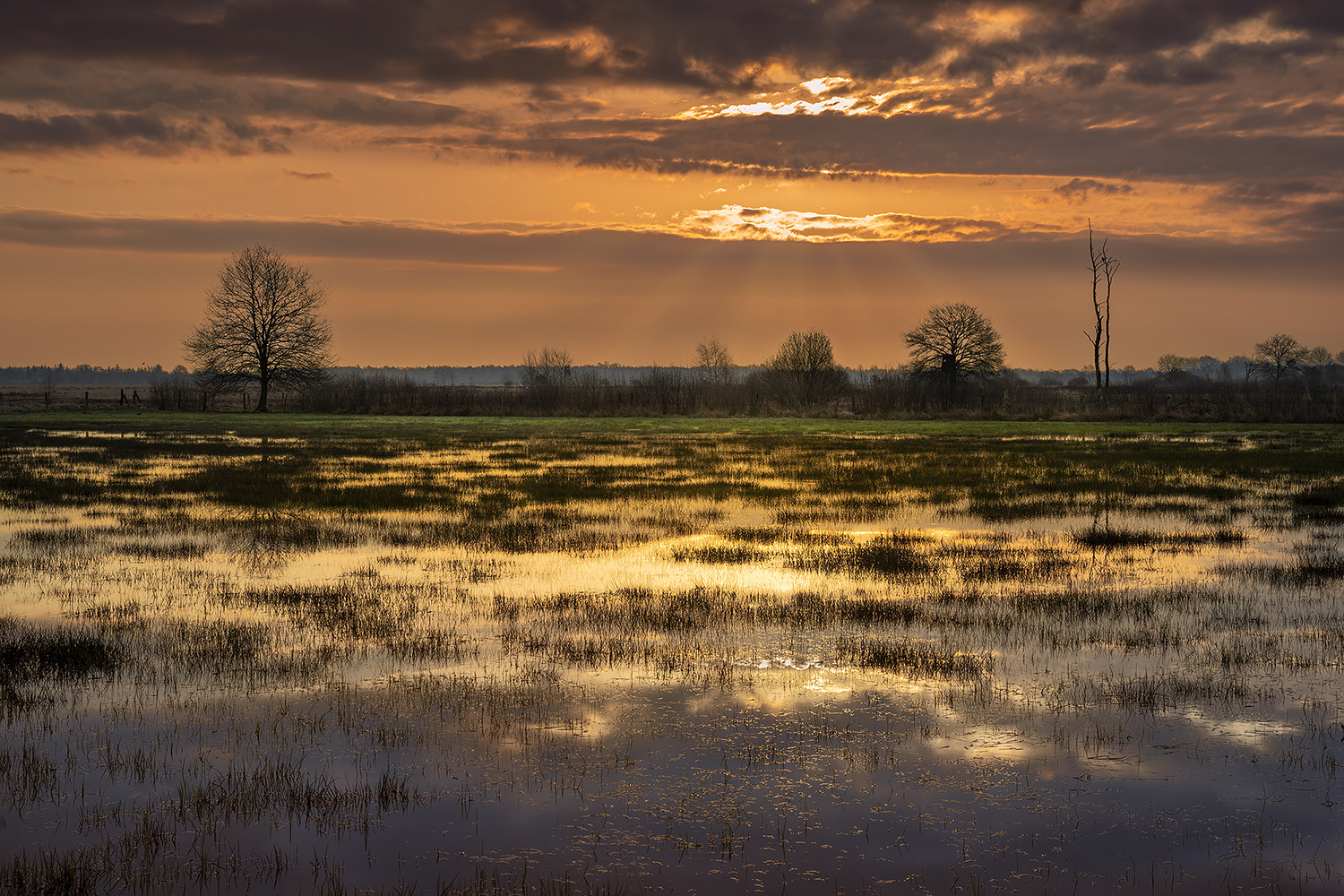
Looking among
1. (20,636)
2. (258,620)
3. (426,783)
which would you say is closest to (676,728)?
(426,783)

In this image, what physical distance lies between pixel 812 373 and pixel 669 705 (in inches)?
3553

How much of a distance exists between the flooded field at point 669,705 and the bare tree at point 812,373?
7633 cm

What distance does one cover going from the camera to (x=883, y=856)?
605cm

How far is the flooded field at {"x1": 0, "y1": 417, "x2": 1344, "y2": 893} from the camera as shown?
6.05 metres

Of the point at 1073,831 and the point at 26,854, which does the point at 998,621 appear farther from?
the point at 26,854

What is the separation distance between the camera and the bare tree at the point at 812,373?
97.2m

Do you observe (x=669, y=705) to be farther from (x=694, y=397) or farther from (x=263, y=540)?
(x=694, y=397)

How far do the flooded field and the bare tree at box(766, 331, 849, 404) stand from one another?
76.3m

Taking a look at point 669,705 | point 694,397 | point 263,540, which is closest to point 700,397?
point 694,397

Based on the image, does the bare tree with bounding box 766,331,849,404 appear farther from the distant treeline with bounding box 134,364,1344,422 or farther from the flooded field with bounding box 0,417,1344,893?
the flooded field with bounding box 0,417,1344,893

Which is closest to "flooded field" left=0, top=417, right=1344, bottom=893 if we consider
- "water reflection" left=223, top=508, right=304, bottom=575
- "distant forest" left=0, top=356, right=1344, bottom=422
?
"water reflection" left=223, top=508, right=304, bottom=575

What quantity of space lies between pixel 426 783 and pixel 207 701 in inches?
116

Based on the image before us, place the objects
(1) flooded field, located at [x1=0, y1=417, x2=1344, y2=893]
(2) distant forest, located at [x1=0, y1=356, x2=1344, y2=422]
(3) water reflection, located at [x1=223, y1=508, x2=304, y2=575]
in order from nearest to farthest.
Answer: (1) flooded field, located at [x1=0, y1=417, x2=1344, y2=893]
(3) water reflection, located at [x1=223, y1=508, x2=304, y2=575]
(2) distant forest, located at [x1=0, y1=356, x2=1344, y2=422]

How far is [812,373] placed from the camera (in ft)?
320
